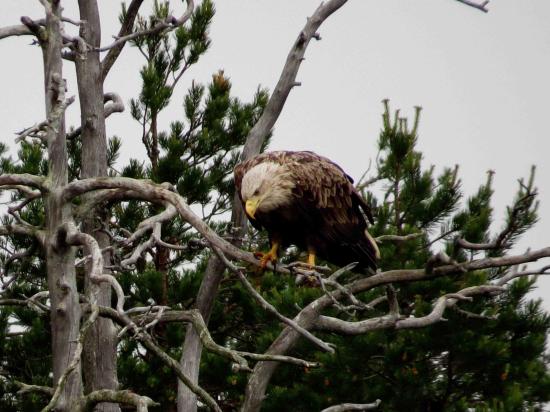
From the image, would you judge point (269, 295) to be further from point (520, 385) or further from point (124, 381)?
point (520, 385)

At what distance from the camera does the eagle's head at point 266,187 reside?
A: 661 cm

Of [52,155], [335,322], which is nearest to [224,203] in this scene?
[335,322]

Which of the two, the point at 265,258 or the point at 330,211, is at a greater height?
the point at 330,211

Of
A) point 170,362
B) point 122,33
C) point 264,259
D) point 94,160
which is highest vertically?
point 122,33

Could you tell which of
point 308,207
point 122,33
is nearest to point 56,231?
point 308,207

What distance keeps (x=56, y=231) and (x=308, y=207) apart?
1.49m

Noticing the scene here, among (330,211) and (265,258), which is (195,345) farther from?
(265,258)

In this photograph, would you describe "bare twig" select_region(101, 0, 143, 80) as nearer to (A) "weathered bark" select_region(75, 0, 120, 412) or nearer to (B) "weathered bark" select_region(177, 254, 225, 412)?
(A) "weathered bark" select_region(75, 0, 120, 412)

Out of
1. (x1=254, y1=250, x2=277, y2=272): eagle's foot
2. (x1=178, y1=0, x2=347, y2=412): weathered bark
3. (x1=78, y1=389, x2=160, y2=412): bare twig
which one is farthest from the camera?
(x1=178, y1=0, x2=347, y2=412): weathered bark

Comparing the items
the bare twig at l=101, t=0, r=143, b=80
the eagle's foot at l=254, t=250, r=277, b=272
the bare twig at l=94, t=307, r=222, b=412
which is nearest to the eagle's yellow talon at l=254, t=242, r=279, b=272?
the eagle's foot at l=254, t=250, r=277, b=272

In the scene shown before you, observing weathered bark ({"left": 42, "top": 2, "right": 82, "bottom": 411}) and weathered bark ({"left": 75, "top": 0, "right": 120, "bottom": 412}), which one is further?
weathered bark ({"left": 75, "top": 0, "right": 120, "bottom": 412})

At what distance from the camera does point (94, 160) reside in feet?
25.1

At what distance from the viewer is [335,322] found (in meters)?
7.02

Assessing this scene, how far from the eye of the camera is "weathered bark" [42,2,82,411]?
243 inches
